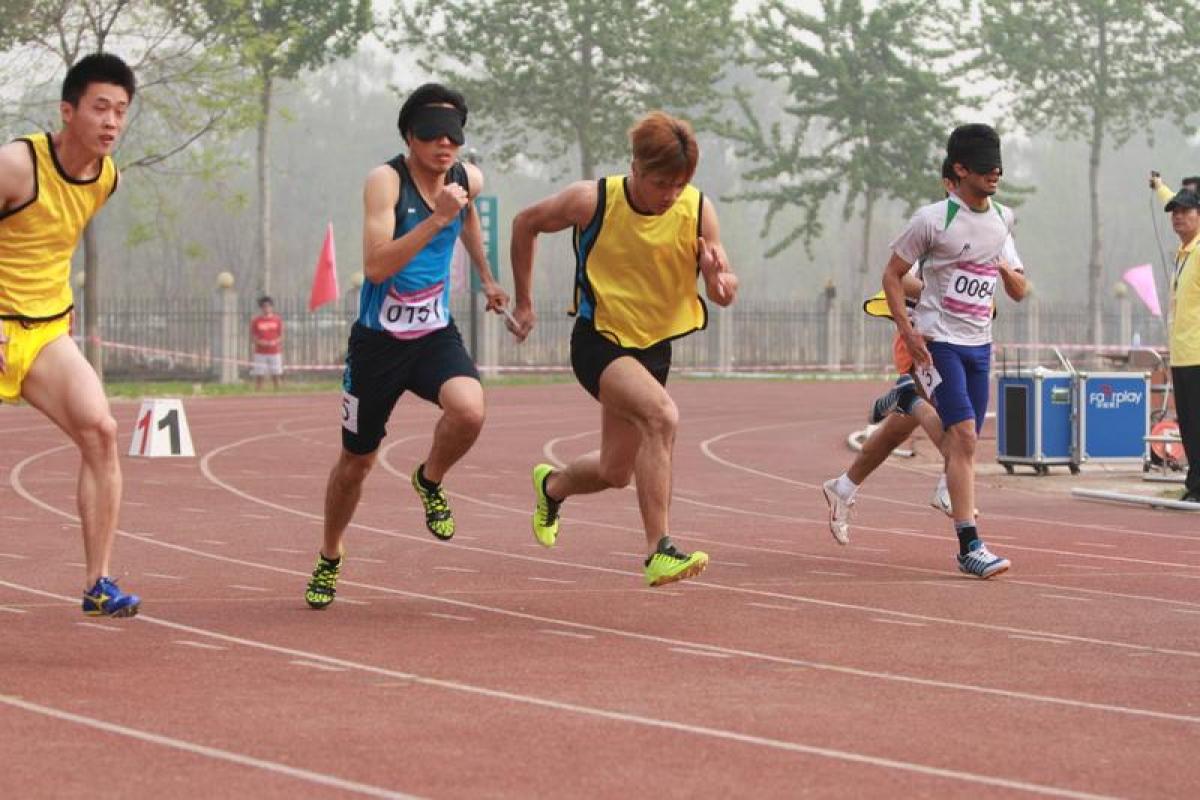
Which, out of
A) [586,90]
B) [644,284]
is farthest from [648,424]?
[586,90]

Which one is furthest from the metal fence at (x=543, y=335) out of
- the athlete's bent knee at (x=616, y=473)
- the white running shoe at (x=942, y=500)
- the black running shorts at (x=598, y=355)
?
the black running shorts at (x=598, y=355)

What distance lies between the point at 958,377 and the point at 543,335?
38658 millimetres

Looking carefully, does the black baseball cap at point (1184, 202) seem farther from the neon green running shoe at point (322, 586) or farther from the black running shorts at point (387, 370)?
the neon green running shoe at point (322, 586)

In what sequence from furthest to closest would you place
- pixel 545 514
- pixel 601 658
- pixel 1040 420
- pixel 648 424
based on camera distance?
1. pixel 1040 420
2. pixel 545 514
3. pixel 648 424
4. pixel 601 658

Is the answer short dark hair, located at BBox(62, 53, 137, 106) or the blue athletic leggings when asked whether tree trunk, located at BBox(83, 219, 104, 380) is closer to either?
the blue athletic leggings

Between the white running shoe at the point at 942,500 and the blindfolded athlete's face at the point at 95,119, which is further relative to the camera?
the white running shoe at the point at 942,500

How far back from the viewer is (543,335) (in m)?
48.8

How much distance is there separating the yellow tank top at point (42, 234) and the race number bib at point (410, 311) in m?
1.13

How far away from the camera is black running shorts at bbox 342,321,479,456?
841cm

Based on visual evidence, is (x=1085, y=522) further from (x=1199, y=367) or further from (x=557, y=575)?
(x=557, y=575)

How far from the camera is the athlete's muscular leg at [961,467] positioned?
33.5 feet

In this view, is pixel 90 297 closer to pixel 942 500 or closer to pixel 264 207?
pixel 264 207

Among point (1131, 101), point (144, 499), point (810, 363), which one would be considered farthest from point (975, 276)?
point (1131, 101)

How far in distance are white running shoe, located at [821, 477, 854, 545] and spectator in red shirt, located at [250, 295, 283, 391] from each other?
2558 cm
